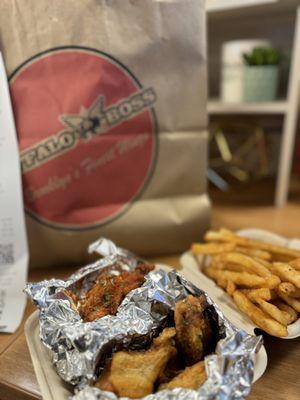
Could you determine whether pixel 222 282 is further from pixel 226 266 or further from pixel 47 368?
pixel 47 368

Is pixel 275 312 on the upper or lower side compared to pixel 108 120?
lower

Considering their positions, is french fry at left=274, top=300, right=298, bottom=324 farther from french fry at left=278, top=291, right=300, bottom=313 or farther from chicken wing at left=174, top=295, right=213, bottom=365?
chicken wing at left=174, top=295, right=213, bottom=365

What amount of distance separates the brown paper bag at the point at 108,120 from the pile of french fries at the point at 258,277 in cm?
12

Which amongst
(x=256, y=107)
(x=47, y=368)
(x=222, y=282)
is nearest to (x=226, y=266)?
(x=222, y=282)

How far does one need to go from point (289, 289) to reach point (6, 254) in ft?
1.42

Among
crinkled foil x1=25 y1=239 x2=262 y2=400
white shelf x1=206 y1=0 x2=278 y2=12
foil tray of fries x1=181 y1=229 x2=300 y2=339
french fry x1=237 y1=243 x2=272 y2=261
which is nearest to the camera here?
crinkled foil x1=25 y1=239 x2=262 y2=400

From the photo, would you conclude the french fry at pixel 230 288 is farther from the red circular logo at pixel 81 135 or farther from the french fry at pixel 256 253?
the red circular logo at pixel 81 135

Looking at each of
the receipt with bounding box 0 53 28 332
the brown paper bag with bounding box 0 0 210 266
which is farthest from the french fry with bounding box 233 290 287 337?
the receipt with bounding box 0 53 28 332

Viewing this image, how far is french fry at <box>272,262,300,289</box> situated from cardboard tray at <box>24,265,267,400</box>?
10cm

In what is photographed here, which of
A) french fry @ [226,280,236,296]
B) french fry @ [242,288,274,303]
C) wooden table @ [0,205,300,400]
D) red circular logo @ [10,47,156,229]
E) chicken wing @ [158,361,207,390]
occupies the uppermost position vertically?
red circular logo @ [10,47,156,229]

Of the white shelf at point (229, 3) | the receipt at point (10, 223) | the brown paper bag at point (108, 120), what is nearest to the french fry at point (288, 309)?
the brown paper bag at point (108, 120)

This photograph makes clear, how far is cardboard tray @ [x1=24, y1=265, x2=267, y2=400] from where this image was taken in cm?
39

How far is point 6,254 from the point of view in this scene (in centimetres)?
58

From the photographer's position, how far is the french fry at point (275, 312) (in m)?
0.44
